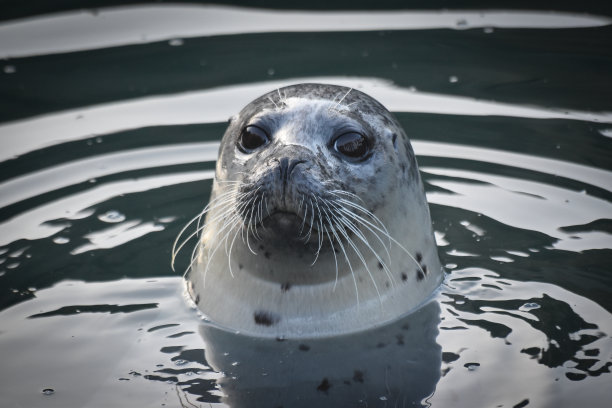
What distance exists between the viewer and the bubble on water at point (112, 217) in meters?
5.17

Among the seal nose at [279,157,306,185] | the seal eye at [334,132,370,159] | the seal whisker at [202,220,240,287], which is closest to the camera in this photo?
the seal nose at [279,157,306,185]

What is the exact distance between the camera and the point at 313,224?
361 centimetres

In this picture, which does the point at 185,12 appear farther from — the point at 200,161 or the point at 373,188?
the point at 373,188

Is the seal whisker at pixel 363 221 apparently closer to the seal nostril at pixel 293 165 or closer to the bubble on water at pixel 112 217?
the seal nostril at pixel 293 165

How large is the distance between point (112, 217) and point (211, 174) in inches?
33.2

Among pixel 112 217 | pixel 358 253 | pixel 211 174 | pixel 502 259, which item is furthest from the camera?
pixel 211 174

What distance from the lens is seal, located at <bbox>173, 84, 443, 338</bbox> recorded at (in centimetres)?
363

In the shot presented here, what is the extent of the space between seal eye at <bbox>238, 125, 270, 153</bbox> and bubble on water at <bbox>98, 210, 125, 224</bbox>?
4.82ft

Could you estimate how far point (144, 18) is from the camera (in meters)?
8.00

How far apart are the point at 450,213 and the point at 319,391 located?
2.01 metres

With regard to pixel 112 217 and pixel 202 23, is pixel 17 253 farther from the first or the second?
pixel 202 23

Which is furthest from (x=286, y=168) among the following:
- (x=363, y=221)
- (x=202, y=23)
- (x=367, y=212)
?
(x=202, y=23)

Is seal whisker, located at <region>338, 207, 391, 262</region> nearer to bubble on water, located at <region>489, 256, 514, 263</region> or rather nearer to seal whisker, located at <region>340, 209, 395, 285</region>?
seal whisker, located at <region>340, 209, 395, 285</region>

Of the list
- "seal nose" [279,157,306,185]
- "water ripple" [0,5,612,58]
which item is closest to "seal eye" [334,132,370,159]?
"seal nose" [279,157,306,185]
